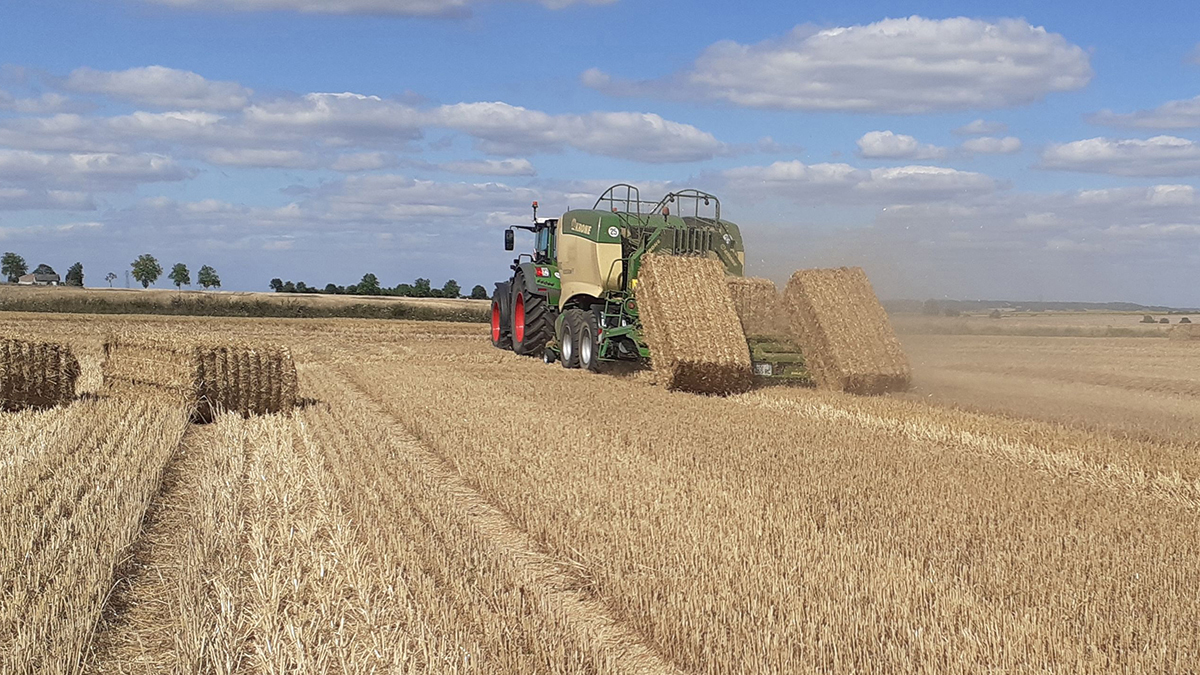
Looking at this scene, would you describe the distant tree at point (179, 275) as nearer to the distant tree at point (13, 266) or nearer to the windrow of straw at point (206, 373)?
the distant tree at point (13, 266)

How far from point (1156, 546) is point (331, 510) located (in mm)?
4503

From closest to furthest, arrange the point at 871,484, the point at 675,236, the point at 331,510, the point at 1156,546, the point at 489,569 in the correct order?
the point at 489,569
the point at 1156,546
the point at 331,510
the point at 871,484
the point at 675,236

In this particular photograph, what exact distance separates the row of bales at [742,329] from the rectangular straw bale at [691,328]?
1 cm

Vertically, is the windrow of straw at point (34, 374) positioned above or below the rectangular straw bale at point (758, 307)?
below

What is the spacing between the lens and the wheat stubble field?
4.12 meters

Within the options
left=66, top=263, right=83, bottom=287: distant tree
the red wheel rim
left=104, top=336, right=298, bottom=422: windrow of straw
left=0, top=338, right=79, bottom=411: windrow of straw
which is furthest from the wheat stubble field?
left=66, top=263, right=83, bottom=287: distant tree

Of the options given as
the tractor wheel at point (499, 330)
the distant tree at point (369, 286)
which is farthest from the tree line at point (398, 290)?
the tractor wheel at point (499, 330)

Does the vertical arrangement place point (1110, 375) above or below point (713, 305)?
below

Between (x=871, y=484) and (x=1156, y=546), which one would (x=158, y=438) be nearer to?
(x=871, y=484)

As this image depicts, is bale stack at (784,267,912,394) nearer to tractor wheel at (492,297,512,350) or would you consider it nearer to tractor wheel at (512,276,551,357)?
tractor wheel at (512,276,551,357)

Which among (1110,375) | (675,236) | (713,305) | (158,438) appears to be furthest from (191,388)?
(1110,375)

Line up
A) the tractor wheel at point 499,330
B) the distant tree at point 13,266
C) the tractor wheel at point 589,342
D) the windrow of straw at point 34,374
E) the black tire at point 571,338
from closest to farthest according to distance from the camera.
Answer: the windrow of straw at point 34,374, the tractor wheel at point 589,342, the black tire at point 571,338, the tractor wheel at point 499,330, the distant tree at point 13,266

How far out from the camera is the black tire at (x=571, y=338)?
52.9 ft

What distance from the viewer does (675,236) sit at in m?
15.2
